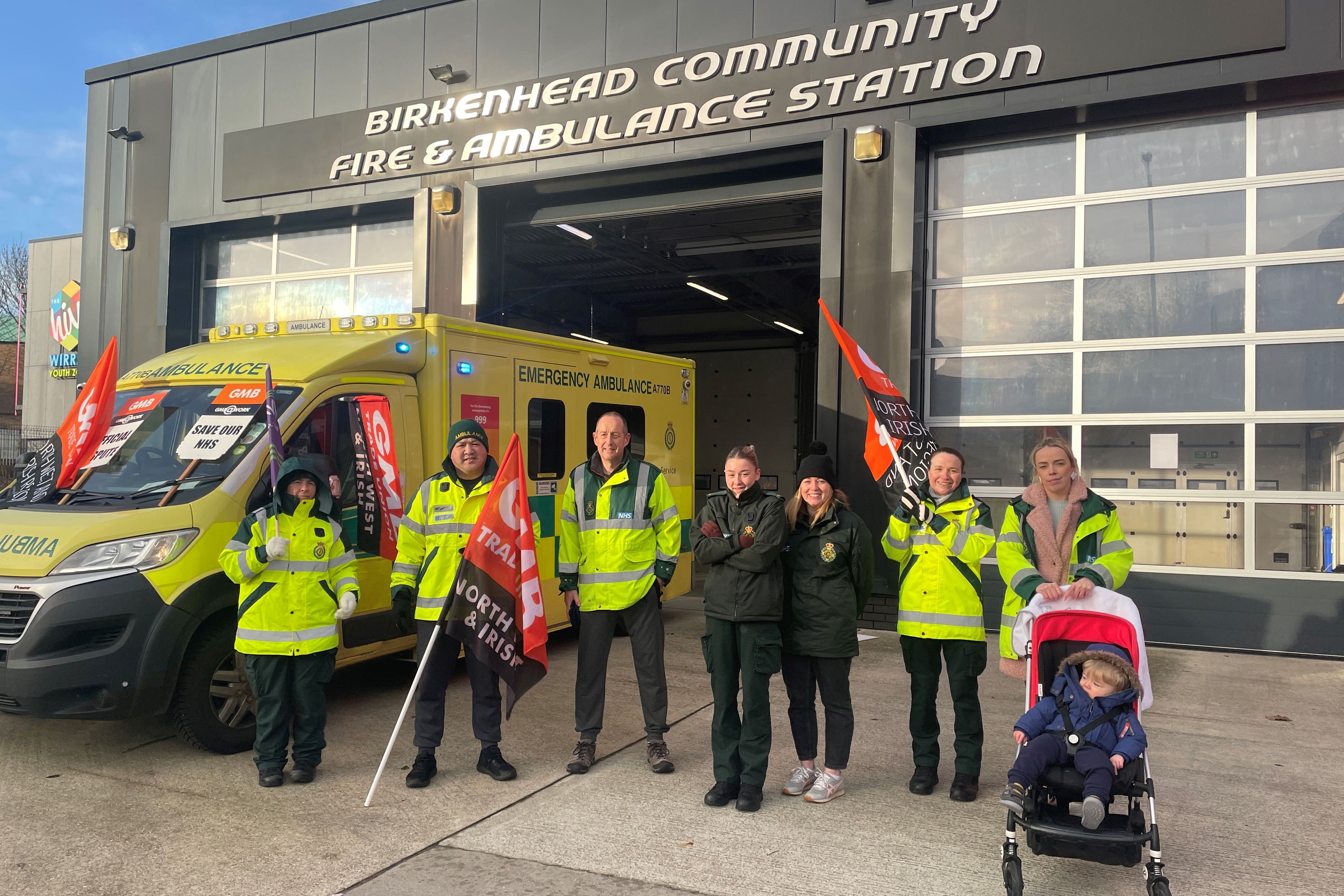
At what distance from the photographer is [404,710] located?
4.50 metres

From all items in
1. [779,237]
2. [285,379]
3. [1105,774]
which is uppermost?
[779,237]

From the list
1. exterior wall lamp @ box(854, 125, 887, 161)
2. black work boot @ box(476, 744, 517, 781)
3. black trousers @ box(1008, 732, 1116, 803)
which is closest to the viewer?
black trousers @ box(1008, 732, 1116, 803)

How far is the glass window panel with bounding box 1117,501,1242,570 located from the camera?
8.70 meters

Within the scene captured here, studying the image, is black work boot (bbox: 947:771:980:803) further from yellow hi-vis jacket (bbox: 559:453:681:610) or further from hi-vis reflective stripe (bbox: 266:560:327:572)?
hi-vis reflective stripe (bbox: 266:560:327:572)

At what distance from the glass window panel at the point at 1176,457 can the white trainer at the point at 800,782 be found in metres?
5.65

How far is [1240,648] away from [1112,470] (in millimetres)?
1852

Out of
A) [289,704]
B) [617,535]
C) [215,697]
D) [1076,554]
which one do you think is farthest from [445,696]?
[1076,554]

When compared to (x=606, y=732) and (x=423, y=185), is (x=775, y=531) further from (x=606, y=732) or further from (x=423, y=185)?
(x=423, y=185)

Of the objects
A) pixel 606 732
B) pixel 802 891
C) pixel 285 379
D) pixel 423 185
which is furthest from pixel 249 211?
pixel 802 891

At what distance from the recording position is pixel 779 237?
44.3 ft

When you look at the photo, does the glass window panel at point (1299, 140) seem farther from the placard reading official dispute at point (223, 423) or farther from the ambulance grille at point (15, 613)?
the ambulance grille at point (15, 613)

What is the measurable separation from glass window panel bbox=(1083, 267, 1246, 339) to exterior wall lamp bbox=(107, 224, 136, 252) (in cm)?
1247

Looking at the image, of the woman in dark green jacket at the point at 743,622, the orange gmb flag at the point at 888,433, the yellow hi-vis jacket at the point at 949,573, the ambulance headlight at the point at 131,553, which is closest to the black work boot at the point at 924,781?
the yellow hi-vis jacket at the point at 949,573

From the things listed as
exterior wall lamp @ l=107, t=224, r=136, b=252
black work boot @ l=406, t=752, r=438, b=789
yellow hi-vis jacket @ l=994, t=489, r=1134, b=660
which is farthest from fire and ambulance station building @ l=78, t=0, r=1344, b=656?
yellow hi-vis jacket @ l=994, t=489, r=1134, b=660
